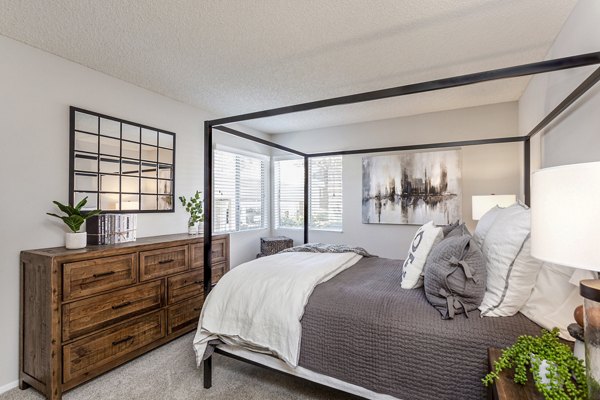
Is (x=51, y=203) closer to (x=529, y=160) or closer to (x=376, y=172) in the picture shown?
(x=376, y=172)

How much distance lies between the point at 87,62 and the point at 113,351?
2.30 meters

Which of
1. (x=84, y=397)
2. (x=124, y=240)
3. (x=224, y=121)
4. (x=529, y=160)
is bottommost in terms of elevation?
(x=84, y=397)

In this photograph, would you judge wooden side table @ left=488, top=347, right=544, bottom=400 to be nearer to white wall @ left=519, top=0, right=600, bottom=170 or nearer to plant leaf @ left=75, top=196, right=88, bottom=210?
A: white wall @ left=519, top=0, right=600, bottom=170

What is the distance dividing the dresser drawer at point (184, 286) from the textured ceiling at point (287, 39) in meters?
1.86

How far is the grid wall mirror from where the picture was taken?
8.11 ft

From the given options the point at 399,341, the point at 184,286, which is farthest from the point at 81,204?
the point at 399,341

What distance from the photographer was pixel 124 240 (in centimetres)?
260

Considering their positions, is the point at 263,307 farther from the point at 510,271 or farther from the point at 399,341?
the point at 510,271

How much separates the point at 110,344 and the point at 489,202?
3.57 metres

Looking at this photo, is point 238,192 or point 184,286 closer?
point 184,286

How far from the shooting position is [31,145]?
7.22 ft

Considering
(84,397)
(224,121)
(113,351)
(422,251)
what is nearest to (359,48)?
(224,121)

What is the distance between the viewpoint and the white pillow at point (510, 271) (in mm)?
1352

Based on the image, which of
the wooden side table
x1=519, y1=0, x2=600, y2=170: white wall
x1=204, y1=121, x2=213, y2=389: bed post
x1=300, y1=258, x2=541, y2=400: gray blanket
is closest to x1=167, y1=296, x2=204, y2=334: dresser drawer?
x1=204, y1=121, x2=213, y2=389: bed post
